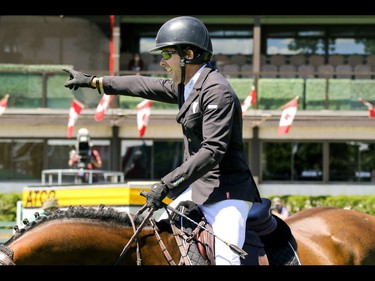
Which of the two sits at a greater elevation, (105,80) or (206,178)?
(105,80)

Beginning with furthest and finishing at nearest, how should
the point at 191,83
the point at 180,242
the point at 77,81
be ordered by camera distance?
the point at 77,81 < the point at 191,83 < the point at 180,242

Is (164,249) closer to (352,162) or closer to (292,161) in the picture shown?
(292,161)

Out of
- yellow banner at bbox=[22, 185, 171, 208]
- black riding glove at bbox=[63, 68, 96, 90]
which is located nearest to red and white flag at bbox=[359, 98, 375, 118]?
yellow banner at bbox=[22, 185, 171, 208]

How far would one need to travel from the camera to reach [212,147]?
479cm

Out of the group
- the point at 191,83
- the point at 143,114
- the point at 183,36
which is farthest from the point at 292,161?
the point at 183,36

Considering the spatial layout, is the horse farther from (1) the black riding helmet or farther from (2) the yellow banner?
(2) the yellow banner

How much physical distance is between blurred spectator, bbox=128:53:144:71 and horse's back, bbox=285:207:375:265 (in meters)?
23.2

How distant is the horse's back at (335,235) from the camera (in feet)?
19.9

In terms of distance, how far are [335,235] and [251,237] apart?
1.26 meters

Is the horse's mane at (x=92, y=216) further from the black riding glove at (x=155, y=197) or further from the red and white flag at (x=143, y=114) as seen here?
the red and white flag at (x=143, y=114)

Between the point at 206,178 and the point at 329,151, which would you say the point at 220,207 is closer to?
the point at 206,178

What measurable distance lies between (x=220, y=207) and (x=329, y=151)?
24997 millimetres
